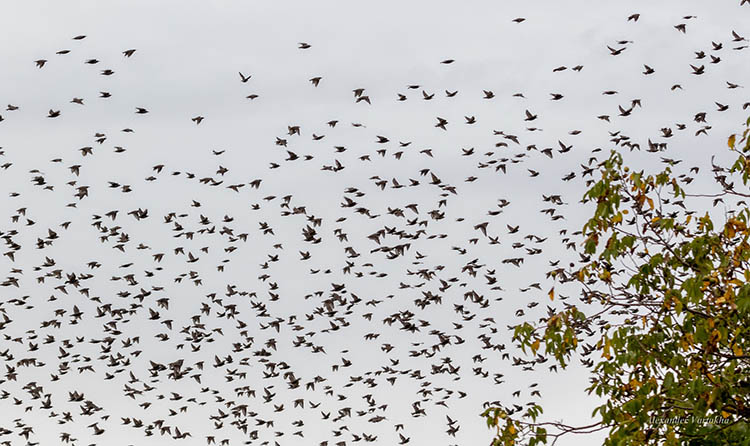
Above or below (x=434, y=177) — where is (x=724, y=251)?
above

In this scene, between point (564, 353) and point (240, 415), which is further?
point (240, 415)

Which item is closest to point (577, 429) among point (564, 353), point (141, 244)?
point (564, 353)

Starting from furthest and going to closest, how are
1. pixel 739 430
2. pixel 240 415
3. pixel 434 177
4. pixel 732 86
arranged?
pixel 240 415
pixel 434 177
pixel 732 86
pixel 739 430

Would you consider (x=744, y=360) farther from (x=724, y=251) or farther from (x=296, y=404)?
(x=296, y=404)

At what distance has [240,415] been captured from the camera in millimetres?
42656

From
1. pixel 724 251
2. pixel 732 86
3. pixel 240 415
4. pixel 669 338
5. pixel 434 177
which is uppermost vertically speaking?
pixel 724 251

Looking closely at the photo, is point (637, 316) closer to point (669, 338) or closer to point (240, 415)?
point (669, 338)

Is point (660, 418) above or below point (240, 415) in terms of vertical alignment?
above

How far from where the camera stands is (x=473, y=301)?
1479 inches

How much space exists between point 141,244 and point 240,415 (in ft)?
25.0

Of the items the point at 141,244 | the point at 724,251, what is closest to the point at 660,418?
Answer: the point at 724,251

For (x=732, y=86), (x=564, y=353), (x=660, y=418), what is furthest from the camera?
(x=732, y=86)

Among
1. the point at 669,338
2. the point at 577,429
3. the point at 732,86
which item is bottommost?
the point at 732,86

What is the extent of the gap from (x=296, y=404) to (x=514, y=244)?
1008 cm
